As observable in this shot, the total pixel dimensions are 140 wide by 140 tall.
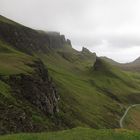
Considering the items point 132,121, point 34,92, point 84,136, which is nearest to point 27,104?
point 34,92

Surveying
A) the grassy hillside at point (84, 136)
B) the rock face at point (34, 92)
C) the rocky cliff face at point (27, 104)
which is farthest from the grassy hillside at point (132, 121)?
the grassy hillside at point (84, 136)

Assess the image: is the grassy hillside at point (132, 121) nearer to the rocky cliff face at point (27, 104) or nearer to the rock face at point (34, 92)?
the rocky cliff face at point (27, 104)

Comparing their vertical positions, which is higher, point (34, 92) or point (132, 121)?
point (34, 92)

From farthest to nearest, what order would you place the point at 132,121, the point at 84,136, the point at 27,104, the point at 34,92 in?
the point at 132,121
the point at 34,92
the point at 27,104
the point at 84,136

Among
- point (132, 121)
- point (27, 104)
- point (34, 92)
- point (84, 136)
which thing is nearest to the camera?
point (84, 136)

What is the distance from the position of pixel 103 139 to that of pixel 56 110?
314ft

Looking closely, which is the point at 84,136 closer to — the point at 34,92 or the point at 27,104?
the point at 27,104

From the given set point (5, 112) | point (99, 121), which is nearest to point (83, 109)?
point (99, 121)

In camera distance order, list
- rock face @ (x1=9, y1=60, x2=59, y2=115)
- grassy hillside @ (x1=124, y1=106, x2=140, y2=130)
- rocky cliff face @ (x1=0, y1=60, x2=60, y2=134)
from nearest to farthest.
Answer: rocky cliff face @ (x1=0, y1=60, x2=60, y2=134) → rock face @ (x1=9, y1=60, x2=59, y2=115) → grassy hillside @ (x1=124, y1=106, x2=140, y2=130)

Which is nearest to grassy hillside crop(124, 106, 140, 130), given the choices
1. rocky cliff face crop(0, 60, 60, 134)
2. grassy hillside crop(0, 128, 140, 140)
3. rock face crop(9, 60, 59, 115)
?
rocky cliff face crop(0, 60, 60, 134)

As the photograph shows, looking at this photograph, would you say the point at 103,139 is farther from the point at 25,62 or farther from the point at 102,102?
the point at 102,102

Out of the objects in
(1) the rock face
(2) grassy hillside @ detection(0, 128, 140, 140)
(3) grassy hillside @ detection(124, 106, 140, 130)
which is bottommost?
(3) grassy hillside @ detection(124, 106, 140, 130)

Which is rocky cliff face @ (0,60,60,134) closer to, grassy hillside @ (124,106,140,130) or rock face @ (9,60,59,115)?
rock face @ (9,60,59,115)

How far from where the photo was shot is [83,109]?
166 m
